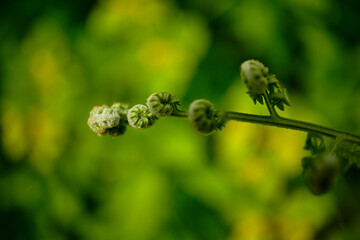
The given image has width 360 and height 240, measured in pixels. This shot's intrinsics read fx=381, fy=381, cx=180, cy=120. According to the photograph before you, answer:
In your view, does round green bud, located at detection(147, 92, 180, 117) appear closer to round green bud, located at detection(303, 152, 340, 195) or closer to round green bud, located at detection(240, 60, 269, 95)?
round green bud, located at detection(240, 60, 269, 95)

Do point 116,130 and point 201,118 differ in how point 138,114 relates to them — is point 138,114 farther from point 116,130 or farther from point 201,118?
point 201,118

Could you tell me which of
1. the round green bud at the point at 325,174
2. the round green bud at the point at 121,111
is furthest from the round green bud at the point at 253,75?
the round green bud at the point at 121,111

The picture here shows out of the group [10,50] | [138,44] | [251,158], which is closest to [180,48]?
[138,44]

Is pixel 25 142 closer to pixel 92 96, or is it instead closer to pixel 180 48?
pixel 92 96

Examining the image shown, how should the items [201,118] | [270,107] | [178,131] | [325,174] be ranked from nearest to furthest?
1. [325,174]
2. [201,118]
3. [270,107]
4. [178,131]

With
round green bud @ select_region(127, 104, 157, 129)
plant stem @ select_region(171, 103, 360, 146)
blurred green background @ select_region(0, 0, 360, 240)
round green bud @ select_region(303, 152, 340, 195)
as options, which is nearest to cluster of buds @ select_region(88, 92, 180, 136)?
round green bud @ select_region(127, 104, 157, 129)

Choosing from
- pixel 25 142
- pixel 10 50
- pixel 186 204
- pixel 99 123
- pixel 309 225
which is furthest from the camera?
pixel 10 50

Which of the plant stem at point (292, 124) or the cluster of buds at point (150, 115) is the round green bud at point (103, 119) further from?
the plant stem at point (292, 124)

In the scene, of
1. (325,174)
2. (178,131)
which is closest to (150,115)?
(325,174)
